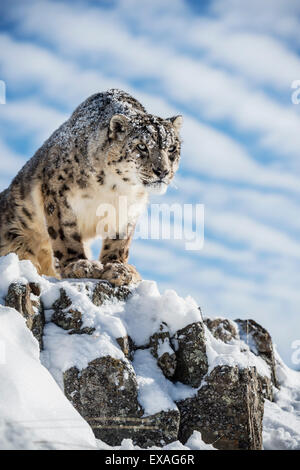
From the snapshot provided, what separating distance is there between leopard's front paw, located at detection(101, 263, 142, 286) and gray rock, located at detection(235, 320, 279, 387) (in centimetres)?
374

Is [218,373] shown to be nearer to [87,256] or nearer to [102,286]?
[102,286]

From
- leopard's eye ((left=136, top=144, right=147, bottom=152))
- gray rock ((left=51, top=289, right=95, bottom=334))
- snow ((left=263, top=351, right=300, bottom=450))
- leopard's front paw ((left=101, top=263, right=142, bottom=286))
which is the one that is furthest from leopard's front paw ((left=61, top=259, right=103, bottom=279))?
snow ((left=263, top=351, right=300, bottom=450))

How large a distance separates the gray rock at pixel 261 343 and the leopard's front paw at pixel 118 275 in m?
3.74

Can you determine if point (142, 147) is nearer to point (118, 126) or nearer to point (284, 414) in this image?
point (118, 126)

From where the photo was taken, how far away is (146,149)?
10180mm

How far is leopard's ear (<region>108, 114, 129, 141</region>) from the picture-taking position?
34.2 feet

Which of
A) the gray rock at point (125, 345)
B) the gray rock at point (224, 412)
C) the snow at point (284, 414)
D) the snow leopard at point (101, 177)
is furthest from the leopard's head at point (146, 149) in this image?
the snow at point (284, 414)

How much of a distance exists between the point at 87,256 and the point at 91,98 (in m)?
3.06

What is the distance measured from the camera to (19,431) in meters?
5.21

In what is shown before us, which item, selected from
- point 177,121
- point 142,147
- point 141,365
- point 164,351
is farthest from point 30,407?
point 177,121

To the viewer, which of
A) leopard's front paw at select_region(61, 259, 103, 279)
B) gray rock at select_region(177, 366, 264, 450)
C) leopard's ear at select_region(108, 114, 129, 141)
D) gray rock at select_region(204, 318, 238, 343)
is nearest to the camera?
gray rock at select_region(177, 366, 264, 450)

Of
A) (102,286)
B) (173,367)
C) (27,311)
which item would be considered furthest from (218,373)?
(27,311)

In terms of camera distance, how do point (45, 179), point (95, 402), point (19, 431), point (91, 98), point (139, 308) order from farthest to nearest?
point (91, 98) < point (45, 179) < point (139, 308) < point (95, 402) < point (19, 431)

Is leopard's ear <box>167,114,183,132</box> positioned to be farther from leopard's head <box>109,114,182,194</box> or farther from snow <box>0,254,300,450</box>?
snow <box>0,254,300,450</box>
